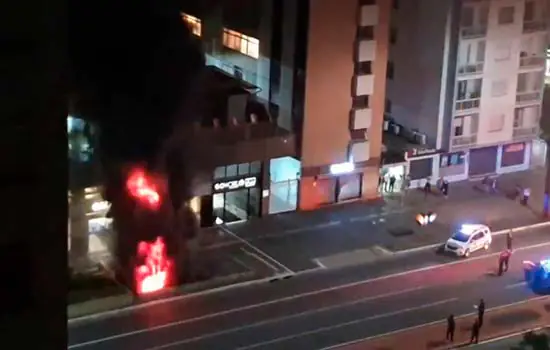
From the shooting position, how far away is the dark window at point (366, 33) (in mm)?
39000

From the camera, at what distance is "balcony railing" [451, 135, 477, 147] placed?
4394cm

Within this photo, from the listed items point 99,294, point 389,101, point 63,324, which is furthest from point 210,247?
point 63,324

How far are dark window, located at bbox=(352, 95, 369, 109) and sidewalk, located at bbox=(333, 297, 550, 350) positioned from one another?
434 inches

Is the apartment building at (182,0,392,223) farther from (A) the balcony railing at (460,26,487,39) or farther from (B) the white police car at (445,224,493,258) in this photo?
(B) the white police car at (445,224,493,258)

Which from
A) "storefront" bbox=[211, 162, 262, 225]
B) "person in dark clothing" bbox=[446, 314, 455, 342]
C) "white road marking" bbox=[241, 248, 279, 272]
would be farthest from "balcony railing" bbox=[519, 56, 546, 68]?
"person in dark clothing" bbox=[446, 314, 455, 342]

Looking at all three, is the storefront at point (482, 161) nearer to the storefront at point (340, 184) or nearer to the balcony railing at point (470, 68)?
the balcony railing at point (470, 68)

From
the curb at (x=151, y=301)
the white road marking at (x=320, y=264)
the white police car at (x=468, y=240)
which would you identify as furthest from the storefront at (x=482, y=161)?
the curb at (x=151, y=301)

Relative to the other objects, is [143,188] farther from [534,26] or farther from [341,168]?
[534,26]

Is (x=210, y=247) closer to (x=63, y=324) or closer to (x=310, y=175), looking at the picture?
(x=310, y=175)

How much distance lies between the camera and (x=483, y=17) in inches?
1678

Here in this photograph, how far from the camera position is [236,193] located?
39.3 m

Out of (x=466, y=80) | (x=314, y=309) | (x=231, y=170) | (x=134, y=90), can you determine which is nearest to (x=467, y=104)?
(x=466, y=80)

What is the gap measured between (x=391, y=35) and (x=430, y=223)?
963 centimetres

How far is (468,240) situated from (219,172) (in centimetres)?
909
